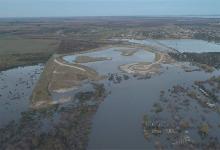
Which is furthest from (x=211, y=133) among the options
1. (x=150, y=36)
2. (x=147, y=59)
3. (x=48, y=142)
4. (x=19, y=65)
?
(x=150, y=36)

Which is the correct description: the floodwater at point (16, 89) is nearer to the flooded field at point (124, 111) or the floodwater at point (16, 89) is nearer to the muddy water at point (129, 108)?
the flooded field at point (124, 111)

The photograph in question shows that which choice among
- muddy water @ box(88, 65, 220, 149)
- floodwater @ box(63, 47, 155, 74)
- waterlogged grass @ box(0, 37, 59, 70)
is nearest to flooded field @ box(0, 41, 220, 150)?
muddy water @ box(88, 65, 220, 149)

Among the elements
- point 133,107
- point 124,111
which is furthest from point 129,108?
point 124,111

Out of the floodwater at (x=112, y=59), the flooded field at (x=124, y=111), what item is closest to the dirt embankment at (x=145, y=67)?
the flooded field at (x=124, y=111)

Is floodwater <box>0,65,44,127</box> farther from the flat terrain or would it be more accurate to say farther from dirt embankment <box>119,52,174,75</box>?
dirt embankment <box>119,52,174,75</box>

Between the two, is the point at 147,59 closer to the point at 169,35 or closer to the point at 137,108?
the point at 137,108

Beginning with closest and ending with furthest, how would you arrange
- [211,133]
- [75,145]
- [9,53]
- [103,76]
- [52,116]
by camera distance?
1. [75,145]
2. [211,133]
3. [52,116]
4. [103,76]
5. [9,53]
